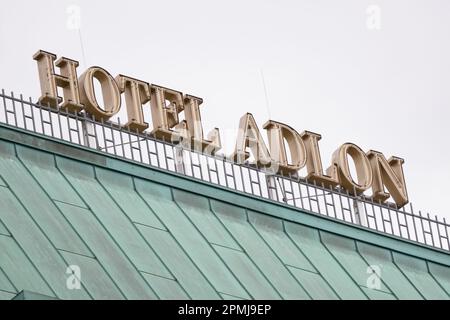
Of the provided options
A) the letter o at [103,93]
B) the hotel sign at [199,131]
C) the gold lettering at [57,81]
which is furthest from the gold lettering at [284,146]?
the gold lettering at [57,81]

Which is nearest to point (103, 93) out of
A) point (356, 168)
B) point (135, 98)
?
point (135, 98)

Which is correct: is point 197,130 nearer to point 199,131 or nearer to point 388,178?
point 199,131

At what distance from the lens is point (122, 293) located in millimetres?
45469

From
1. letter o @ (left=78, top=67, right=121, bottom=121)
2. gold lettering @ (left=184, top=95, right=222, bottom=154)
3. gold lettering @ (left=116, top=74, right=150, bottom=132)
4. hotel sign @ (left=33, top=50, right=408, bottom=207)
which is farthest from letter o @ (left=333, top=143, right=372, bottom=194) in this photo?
letter o @ (left=78, top=67, right=121, bottom=121)

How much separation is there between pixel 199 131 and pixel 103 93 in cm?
296

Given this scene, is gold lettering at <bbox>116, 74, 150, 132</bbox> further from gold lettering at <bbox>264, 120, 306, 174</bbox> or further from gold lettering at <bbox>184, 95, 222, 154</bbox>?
gold lettering at <bbox>264, 120, 306, 174</bbox>

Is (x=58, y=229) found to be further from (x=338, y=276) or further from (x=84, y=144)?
(x=338, y=276)

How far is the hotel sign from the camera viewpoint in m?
55.9

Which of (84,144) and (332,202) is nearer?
(84,144)

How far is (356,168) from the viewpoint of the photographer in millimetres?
61250

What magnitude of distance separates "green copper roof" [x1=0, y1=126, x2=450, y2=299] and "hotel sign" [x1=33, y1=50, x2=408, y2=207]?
383 centimetres
